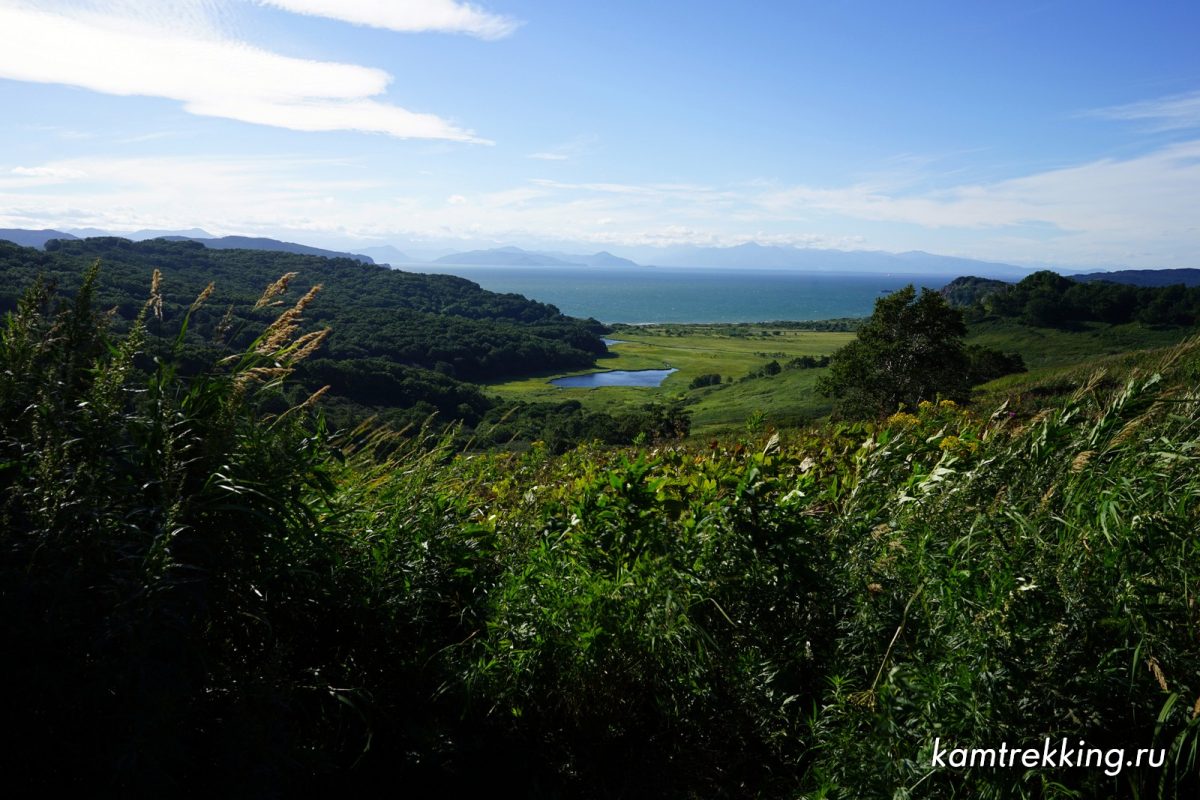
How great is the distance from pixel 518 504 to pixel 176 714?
2518 millimetres

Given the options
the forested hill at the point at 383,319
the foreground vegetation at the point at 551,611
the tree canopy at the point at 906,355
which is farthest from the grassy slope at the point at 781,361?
the forested hill at the point at 383,319

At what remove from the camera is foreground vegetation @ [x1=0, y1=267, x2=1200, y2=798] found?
219cm

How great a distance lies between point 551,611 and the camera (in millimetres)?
3084

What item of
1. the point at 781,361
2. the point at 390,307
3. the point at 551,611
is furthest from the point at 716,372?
the point at 551,611

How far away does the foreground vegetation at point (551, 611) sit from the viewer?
7.19ft

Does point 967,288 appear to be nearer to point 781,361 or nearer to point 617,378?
point 781,361

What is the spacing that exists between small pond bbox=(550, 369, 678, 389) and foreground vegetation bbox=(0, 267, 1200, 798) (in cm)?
8525

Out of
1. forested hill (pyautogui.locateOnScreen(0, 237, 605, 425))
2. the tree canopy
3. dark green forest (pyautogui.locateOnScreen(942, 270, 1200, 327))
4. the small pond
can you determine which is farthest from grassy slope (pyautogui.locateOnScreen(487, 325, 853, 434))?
dark green forest (pyautogui.locateOnScreen(942, 270, 1200, 327))

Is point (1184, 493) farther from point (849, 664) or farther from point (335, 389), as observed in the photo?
point (335, 389)

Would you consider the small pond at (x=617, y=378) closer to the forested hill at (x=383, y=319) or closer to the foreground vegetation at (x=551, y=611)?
the forested hill at (x=383, y=319)

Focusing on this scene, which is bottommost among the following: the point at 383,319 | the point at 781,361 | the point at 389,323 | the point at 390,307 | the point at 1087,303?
the point at 781,361

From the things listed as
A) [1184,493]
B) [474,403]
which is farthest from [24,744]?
[474,403]

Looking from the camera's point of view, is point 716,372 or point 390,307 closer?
point 716,372

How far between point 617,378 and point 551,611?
98533 mm
